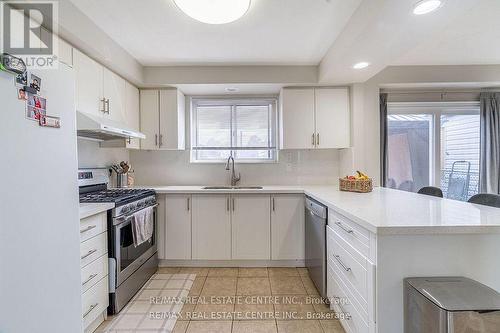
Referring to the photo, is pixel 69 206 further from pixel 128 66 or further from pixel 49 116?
pixel 128 66

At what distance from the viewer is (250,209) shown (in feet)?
9.34

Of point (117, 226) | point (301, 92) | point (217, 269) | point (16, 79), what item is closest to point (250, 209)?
point (217, 269)

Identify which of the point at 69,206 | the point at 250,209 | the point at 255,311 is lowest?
the point at 255,311

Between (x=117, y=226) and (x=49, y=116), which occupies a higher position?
(x=49, y=116)

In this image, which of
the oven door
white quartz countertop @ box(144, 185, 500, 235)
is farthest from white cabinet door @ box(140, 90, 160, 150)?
white quartz countertop @ box(144, 185, 500, 235)

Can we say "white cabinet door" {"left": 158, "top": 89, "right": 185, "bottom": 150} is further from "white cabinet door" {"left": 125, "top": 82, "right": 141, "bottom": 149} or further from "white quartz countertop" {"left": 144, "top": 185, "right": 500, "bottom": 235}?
"white quartz countertop" {"left": 144, "top": 185, "right": 500, "bottom": 235}

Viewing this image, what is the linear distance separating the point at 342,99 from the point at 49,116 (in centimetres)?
291

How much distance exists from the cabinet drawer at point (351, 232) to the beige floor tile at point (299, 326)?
76cm

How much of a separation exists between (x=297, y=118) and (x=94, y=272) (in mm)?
2575

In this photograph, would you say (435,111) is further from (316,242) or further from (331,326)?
(331,326)

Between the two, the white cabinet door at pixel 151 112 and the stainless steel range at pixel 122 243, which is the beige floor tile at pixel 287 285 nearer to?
the stainless steel range at pixel 122 243

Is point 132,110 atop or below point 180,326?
atop

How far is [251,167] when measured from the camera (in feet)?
11.2

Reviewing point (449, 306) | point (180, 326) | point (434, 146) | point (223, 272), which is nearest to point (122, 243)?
point (180, 326)
